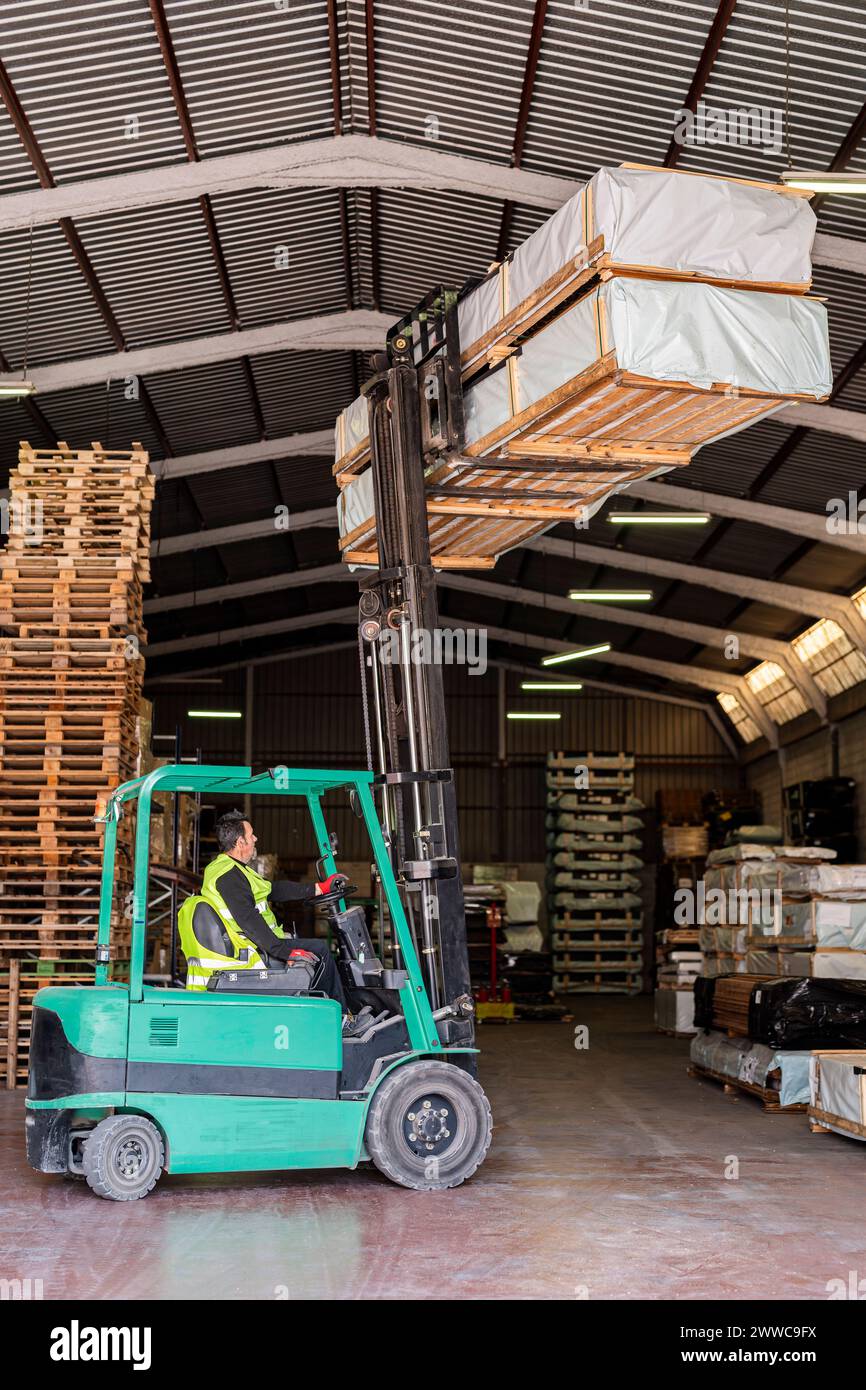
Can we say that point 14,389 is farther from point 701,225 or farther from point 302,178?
point 701,225

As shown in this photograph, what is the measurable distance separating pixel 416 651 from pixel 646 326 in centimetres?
220

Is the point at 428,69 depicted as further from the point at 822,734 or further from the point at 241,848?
the point at 822,734

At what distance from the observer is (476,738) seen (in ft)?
91.0

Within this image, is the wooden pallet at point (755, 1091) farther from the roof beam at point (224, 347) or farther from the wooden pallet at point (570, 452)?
the roof beam at point (224, 347)

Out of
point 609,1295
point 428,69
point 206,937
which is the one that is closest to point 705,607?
point 428,69

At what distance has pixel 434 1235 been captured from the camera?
5.83 meters

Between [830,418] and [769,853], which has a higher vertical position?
[830,418]

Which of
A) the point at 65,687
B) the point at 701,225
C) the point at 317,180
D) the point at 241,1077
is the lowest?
the point at 241,1077

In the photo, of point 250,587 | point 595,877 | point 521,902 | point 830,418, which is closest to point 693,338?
point 830,418

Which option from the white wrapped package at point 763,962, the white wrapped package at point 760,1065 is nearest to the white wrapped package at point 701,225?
the white wrapped package at point 760,1065

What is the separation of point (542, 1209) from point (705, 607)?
17210 millimetres

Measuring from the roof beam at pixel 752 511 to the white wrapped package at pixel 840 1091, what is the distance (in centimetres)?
929

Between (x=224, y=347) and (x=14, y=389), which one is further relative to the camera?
(x=224, y=347)

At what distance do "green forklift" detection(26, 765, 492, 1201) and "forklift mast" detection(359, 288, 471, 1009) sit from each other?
1.14 ft
